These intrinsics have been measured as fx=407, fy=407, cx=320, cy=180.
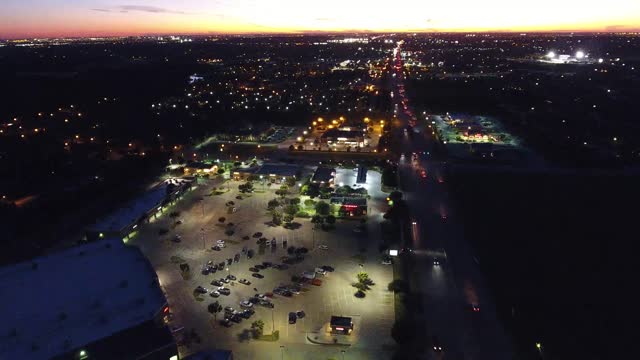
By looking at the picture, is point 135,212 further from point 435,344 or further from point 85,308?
point 435,344

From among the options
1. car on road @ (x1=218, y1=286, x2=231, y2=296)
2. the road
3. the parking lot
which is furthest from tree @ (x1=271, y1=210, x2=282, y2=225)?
the road

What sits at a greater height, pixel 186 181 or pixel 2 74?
pixel 2 74

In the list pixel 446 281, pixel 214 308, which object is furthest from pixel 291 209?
pixel 446 281

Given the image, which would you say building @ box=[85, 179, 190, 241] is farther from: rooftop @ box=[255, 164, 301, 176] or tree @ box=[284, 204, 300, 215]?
tree @ box=[284, 204, 300, 215]

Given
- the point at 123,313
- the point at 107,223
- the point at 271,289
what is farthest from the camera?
the point at 107,223

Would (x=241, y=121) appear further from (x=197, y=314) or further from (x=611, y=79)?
(x=611, y=79)

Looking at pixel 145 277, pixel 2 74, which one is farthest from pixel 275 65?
pixel 145 277
